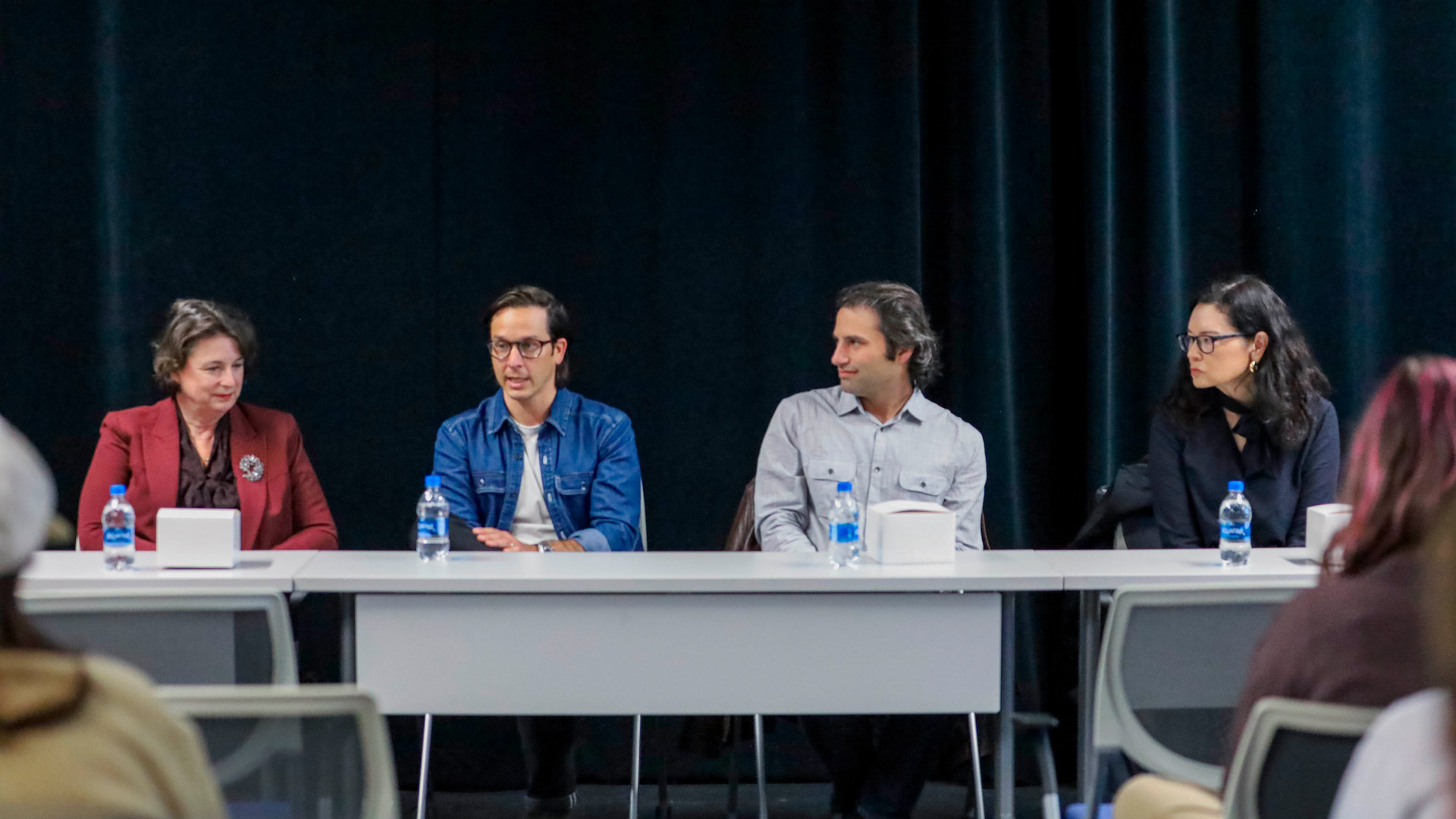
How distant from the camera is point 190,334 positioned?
319 cm

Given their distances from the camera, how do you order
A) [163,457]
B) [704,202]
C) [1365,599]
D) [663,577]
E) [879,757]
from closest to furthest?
1. [1365,599]
2. [663,577]
3. [879,757]
4. [163,457]
5. [704,202]

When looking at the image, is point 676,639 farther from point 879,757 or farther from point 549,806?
point 549,806

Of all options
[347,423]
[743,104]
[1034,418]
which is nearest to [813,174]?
[743,104]

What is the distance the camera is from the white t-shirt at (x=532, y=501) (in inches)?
135

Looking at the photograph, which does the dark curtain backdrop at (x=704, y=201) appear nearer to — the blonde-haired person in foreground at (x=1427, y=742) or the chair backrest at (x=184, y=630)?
the chair backrest at (x=184, y=630)

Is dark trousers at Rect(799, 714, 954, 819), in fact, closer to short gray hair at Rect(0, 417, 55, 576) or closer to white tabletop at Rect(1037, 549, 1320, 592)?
white tabletop at Rect(1037, 549, 1320, 592)

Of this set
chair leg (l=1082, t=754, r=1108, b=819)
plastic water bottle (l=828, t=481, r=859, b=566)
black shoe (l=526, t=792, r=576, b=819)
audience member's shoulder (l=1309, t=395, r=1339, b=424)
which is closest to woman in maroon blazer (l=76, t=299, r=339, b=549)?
black shoe (l=526, t=792, r=576, b=819)

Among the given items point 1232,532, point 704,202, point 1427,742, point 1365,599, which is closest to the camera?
point 1427,742

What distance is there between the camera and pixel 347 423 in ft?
12.5

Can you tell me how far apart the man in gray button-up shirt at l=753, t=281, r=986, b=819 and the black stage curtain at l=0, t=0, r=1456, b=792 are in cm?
44

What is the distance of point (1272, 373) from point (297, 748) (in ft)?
8.65

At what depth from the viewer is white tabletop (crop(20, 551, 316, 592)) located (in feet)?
8.19

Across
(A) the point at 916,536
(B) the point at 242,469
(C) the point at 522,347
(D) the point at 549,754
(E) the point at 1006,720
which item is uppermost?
(C) the point at 522,347

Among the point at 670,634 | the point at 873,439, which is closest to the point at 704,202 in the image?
the point at 873,439
